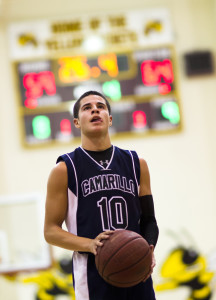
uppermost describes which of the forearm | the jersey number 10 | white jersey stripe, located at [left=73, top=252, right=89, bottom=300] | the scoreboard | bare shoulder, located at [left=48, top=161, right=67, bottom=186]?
the scoreboard

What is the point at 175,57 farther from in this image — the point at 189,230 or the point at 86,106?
the point at 86,106

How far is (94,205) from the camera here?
2.26 metres

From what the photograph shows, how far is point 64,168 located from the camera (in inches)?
91.9

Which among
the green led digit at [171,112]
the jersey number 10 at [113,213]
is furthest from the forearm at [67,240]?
the green led digit at [171,112]

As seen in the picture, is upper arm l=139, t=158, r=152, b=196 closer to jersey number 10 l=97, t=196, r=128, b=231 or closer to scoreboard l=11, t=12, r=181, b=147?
jersey number 10 l=97, t=196, r=128, b=231

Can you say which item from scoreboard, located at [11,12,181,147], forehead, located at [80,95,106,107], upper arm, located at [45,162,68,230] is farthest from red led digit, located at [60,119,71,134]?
upper arm, located at [45,162,68,230]

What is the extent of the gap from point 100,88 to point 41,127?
3.01 ft

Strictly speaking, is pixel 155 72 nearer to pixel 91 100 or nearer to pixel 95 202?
pixel 91 100

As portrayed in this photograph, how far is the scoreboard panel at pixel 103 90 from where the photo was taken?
20.5ft

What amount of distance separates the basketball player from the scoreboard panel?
3808 mm

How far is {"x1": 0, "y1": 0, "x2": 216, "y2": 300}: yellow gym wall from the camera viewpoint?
20.4 ft

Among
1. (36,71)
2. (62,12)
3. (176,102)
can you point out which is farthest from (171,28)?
(36,71)

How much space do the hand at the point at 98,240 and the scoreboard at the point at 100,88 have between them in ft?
13.6

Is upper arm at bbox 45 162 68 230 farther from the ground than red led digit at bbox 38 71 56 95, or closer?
Result: closer
